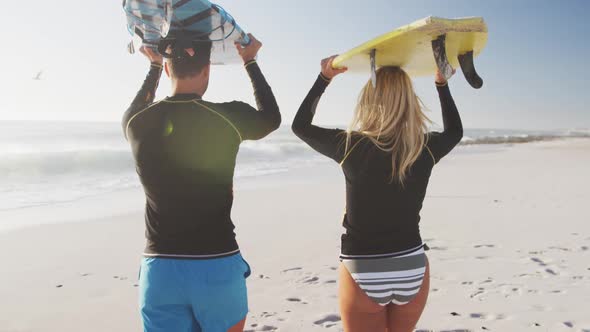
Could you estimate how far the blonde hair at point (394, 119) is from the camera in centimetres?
213

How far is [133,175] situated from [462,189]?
13.1m

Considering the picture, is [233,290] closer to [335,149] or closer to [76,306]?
[335,149]

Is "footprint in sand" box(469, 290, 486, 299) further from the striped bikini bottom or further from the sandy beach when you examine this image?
the striped bikini bottom

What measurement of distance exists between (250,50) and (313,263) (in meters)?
4.33

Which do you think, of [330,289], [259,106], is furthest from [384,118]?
[330,289]

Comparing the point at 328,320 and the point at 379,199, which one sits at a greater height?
the point at 379,199

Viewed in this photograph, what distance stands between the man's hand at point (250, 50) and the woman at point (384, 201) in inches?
21.2

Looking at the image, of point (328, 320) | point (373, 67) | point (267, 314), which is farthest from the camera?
point (267, 314)

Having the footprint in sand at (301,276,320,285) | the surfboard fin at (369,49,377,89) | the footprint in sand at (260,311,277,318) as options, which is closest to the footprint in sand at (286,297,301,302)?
the footprint in sand at (260,311,277,318)

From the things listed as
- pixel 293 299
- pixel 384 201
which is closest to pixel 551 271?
pixel 293 299

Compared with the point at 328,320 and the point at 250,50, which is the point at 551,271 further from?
the point at 250,50

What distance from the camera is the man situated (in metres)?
1.83

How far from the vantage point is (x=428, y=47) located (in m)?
2.31

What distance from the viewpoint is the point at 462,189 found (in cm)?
1271
